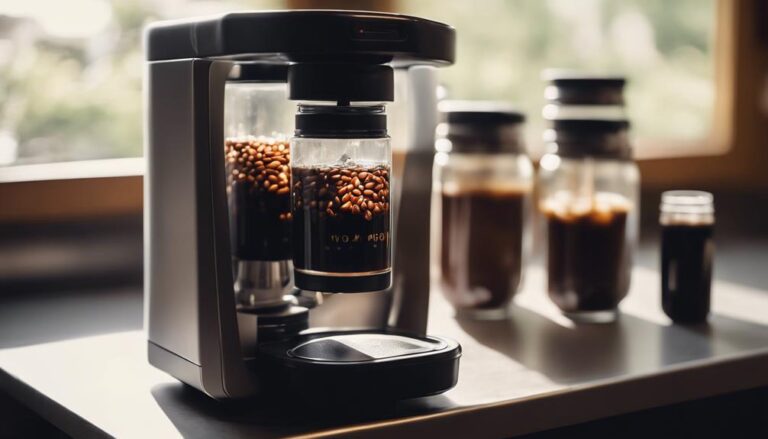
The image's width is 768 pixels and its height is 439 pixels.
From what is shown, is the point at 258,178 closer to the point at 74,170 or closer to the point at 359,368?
the point at 359,368

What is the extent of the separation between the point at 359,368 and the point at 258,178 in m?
0.21

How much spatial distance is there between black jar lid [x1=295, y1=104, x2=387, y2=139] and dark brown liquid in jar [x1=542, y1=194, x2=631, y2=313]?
1.54 ft

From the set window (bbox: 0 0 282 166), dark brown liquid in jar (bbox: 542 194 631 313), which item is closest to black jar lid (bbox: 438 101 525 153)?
dark brown liquid in jar (bbox: 542 194 631 313)

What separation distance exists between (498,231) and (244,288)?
0.42m

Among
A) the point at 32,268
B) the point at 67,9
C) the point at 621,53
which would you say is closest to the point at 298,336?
the point at 32,268

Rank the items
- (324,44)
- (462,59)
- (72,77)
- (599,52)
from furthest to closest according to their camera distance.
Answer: (599,52) → (462,59) → (72,77) → (324,44)

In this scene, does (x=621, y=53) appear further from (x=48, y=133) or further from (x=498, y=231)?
(x=48, y=133)

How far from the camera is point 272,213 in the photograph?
3.06 ft

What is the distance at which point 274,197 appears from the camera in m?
0.93

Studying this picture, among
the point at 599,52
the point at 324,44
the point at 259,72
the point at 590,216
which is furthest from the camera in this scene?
the point at 599,52

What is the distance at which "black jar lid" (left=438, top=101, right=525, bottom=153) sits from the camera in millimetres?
1269

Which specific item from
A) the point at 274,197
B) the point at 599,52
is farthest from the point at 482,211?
the point at 599,52

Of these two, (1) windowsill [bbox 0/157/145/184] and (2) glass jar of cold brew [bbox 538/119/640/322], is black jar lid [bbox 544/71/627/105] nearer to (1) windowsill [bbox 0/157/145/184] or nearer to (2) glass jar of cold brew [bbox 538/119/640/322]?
(2) glass jar of cold brew [bbox 538/119/640/322]

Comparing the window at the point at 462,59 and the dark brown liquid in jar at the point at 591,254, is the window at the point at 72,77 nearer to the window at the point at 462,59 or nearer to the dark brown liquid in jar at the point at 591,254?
the window at the point at 462,59
